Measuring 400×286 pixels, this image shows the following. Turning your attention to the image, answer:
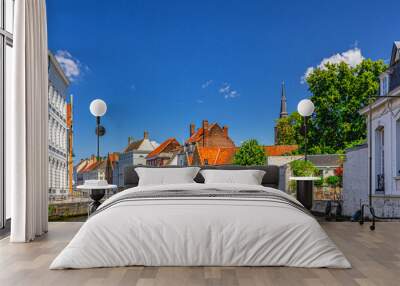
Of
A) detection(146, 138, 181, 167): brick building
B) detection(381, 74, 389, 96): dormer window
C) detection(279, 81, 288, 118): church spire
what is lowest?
detection(146, 138, 181, 167): brick building

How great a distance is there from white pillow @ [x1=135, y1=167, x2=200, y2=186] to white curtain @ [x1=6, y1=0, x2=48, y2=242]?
1.18 metres

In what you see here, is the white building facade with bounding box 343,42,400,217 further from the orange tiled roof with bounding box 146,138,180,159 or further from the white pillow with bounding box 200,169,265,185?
the white pillow with bounding box 200,169,265,185

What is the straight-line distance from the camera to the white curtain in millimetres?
3965

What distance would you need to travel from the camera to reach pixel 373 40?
992 centimetres

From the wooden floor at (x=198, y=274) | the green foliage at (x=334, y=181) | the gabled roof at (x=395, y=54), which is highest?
the gabled roof at (x=395, y=54)

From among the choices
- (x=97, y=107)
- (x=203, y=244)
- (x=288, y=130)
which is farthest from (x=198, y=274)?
(x=288, y=130)

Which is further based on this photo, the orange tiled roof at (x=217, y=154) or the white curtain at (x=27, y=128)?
the orange tiled roof at (x=217, y=154)

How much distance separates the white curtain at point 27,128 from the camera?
396cm

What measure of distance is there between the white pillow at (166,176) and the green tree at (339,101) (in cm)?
653

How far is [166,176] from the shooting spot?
490 cm

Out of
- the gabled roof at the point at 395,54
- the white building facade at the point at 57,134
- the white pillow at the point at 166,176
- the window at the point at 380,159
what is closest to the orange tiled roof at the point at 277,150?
the window at the point at 380,159

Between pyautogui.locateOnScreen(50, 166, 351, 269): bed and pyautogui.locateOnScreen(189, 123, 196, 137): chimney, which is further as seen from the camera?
pyautogui.locateOnScreen(189, 123, 196, 137): chimney

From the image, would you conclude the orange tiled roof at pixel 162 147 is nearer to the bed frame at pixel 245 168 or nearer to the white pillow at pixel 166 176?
the bed frame at pixel 245 168

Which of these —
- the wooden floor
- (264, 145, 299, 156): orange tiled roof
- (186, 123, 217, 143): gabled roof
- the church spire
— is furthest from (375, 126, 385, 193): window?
the wooden floor
